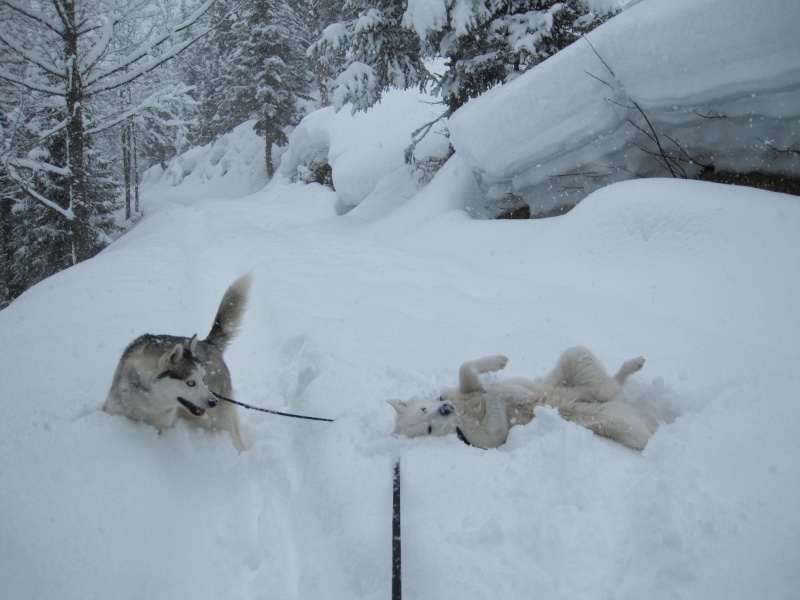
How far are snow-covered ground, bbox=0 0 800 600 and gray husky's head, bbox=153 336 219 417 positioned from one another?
0.37m

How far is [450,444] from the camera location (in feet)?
10.1

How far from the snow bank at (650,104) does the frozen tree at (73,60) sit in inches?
280

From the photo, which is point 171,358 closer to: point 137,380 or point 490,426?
point 137,380

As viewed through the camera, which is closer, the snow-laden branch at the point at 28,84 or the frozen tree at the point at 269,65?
the snow-laden branch at the point at 28,84

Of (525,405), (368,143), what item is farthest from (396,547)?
(368,143)

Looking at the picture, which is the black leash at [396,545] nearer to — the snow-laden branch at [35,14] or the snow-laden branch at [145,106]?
the snow-laden branch at [35,14]

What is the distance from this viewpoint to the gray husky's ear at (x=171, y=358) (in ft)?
9.65

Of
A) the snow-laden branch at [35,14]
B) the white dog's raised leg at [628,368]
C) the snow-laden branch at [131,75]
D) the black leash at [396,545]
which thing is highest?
the snow-laden branch at [35,14]

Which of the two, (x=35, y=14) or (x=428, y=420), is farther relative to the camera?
(x=35, y=14)

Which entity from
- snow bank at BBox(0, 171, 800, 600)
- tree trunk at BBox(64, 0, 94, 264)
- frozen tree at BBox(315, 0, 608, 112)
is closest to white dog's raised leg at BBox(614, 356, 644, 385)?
snow bank at BBox(0, 171, 800, 600)

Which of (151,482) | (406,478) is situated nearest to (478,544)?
(406,478)

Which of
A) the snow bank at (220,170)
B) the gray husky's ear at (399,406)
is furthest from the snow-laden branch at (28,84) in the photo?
the snow bank at (220,170)

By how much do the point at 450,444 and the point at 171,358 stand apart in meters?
1.99

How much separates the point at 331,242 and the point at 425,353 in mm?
6882
